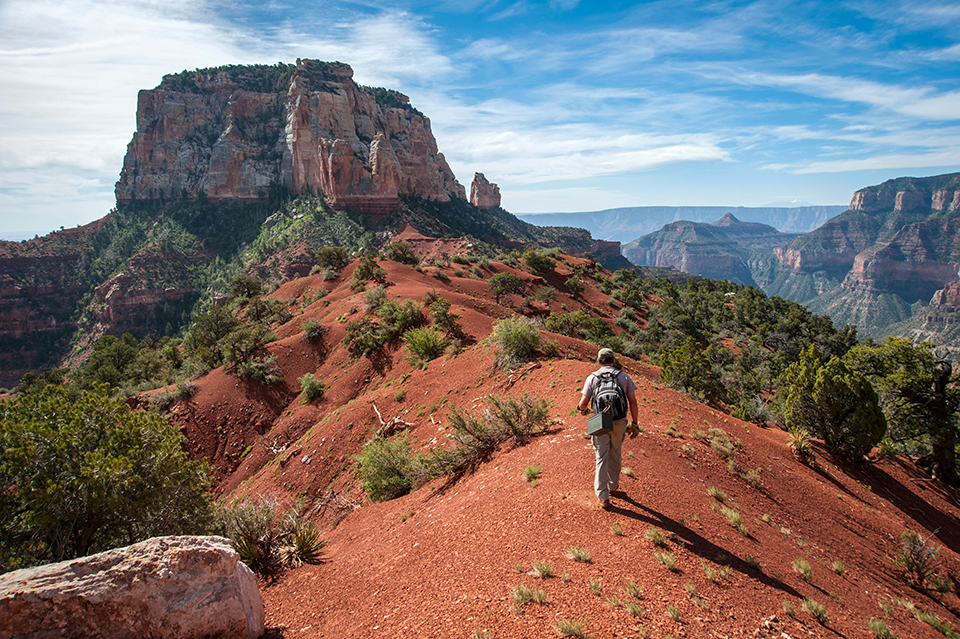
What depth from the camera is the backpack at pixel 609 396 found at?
575 cm

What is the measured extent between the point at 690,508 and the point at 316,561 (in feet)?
20.4

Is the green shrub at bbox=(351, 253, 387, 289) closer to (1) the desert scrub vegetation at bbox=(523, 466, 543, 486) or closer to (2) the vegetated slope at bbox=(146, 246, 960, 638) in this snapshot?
(2) the vegetated slope at bbox=(146, 246, 960, 638)

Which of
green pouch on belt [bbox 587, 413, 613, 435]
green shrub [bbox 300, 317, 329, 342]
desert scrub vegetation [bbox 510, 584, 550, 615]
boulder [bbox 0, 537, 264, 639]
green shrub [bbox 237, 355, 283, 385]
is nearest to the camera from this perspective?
boulder [bbox 0, 537, 264, 639]

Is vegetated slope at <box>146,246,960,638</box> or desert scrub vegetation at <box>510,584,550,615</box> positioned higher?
desert scrub vegetation at <box>510,584,550,615</box>

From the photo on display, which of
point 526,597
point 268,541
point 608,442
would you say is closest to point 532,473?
point 608,442

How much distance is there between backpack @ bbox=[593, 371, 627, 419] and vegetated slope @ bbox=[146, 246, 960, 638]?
147 cm

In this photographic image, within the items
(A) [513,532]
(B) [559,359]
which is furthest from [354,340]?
(A) [513,532]

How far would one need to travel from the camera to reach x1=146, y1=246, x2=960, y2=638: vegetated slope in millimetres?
4434

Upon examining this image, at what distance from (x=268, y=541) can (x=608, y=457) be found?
5846mm

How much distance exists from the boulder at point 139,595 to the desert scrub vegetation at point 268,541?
213 centimetres

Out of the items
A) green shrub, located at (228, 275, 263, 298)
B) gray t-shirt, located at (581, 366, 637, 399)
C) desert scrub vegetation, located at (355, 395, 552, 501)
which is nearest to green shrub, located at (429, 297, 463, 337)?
desert scrub vegetation, located at (355, 395, 552, 501)

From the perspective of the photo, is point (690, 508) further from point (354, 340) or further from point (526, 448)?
point (354, 340)

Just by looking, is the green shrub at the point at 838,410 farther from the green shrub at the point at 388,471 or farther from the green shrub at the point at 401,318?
the green shrub at the point at 401,318

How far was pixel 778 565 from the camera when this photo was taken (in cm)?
554
